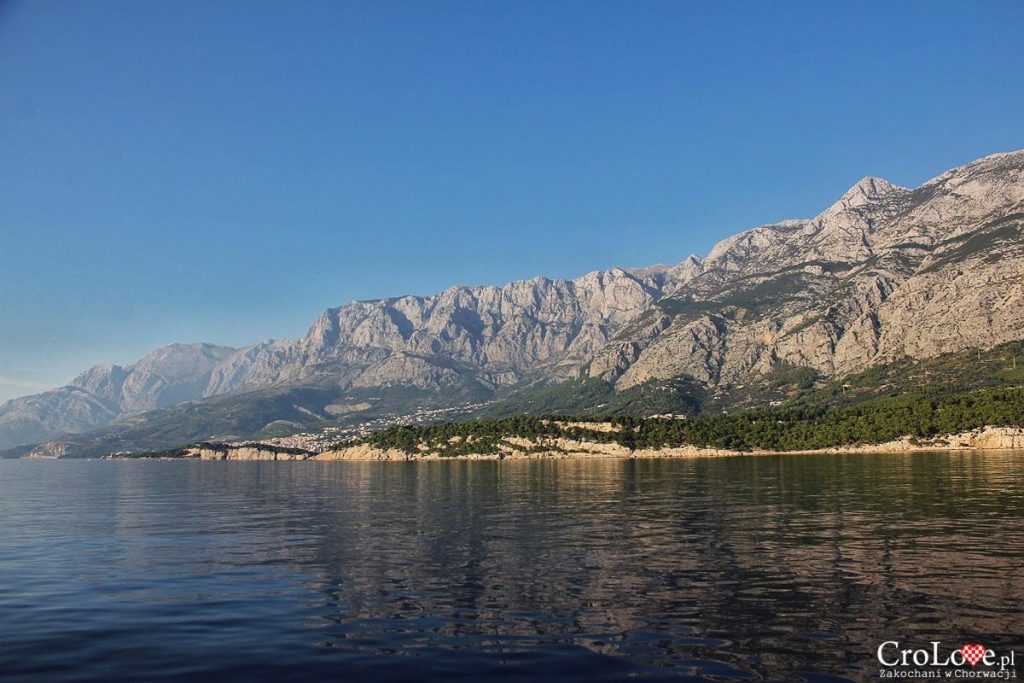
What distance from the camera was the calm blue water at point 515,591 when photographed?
85.6 ft

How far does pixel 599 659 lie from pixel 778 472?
416 ft

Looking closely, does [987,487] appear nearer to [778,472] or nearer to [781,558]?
[778,472]

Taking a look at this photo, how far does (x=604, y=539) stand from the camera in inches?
2226

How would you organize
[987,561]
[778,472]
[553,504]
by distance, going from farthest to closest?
[778,472]
[553,504]
[987,561]

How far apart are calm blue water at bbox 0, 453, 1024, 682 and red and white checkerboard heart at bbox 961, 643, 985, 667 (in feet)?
2.98

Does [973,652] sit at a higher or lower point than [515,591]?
higher

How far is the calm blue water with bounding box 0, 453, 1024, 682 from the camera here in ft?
85.6

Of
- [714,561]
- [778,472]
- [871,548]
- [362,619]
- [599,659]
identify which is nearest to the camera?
[599,659]

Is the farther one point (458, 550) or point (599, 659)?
point (458, 550)

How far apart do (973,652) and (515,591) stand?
70.9ft

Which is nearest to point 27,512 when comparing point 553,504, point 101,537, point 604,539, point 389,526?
point 101,537

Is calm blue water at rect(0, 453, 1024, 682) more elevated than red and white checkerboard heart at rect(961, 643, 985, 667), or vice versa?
red and white checkerboard heart at rect(961, 643, 985, 667)

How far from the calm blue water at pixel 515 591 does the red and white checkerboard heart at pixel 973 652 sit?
908 millimetres

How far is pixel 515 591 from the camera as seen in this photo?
38.1 metres
